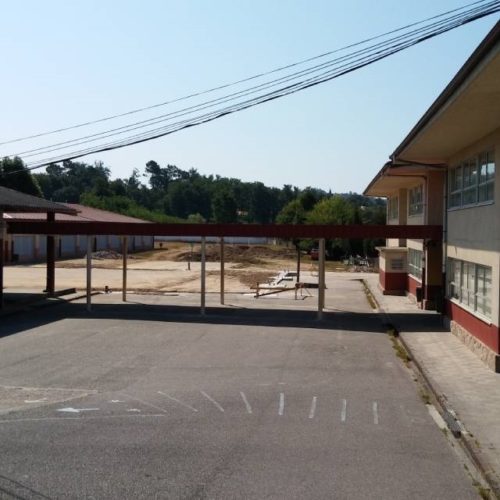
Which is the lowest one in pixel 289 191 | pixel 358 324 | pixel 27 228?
pixel 358 324

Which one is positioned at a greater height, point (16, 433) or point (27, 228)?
point (27, 228)

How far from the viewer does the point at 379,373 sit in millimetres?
14336

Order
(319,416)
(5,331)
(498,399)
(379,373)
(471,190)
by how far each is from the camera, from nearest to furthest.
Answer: (319,416)
(498,399)
(379,373)
(471,190)
(5,331)

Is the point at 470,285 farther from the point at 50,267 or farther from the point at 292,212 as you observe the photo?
the point at 292,212

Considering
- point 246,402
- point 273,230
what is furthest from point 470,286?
point 246,402

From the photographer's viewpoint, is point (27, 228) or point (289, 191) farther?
point (289, 191)

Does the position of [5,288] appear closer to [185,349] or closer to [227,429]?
[185,349]

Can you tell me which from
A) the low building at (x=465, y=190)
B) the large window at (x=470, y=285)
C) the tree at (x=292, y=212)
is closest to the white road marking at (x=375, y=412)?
the low building at (x=465, y=190)

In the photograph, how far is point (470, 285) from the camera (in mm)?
18172

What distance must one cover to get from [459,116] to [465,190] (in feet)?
18.7

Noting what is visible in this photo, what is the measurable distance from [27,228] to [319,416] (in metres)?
19.0

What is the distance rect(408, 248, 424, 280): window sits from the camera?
28.3 m

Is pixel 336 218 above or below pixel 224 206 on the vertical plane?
below

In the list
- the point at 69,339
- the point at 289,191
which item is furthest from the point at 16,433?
the point at 289,191
